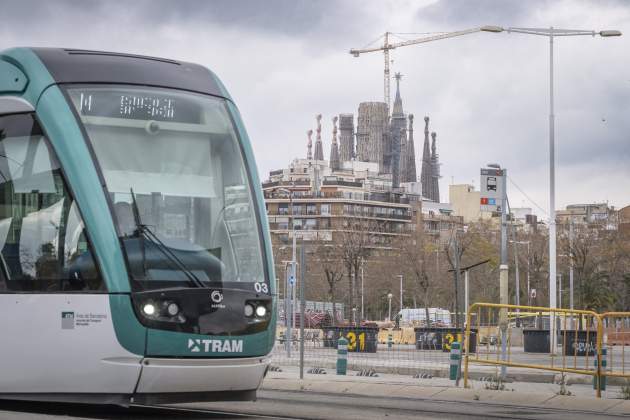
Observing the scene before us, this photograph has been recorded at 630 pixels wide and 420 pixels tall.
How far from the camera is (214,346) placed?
1083 centimetres

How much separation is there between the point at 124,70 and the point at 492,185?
39.0ft

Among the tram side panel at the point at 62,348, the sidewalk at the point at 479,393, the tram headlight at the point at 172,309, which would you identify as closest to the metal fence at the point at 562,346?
the sidewalk at the point at 479,393

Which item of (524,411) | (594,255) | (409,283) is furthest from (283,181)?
(524,411)

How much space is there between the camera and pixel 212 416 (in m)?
12.3

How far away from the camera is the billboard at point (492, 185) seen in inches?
881

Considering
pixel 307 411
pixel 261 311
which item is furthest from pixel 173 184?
pixel 307 411

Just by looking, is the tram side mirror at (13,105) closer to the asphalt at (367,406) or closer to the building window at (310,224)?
the asphalt at (367,406)

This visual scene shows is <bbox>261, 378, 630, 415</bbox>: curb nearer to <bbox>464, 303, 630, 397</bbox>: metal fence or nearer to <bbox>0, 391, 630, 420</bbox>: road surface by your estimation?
<bbox>0, 391, 630, 420</bbox>: road surface

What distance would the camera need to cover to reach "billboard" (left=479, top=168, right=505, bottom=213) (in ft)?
73.4

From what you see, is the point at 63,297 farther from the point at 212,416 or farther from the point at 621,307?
the point at 621,307

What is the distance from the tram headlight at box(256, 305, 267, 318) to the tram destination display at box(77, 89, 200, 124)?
6.16ft

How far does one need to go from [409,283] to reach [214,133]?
2966 inches

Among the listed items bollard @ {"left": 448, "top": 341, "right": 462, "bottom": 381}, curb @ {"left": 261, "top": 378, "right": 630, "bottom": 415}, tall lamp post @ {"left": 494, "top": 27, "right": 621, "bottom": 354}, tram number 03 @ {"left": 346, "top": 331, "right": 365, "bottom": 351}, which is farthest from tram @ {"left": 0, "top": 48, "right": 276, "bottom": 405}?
tall lamp post @ {"left": 494, "top": 27, "right": 621, "bottom": 354}

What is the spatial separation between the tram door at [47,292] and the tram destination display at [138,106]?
0.52 meters
